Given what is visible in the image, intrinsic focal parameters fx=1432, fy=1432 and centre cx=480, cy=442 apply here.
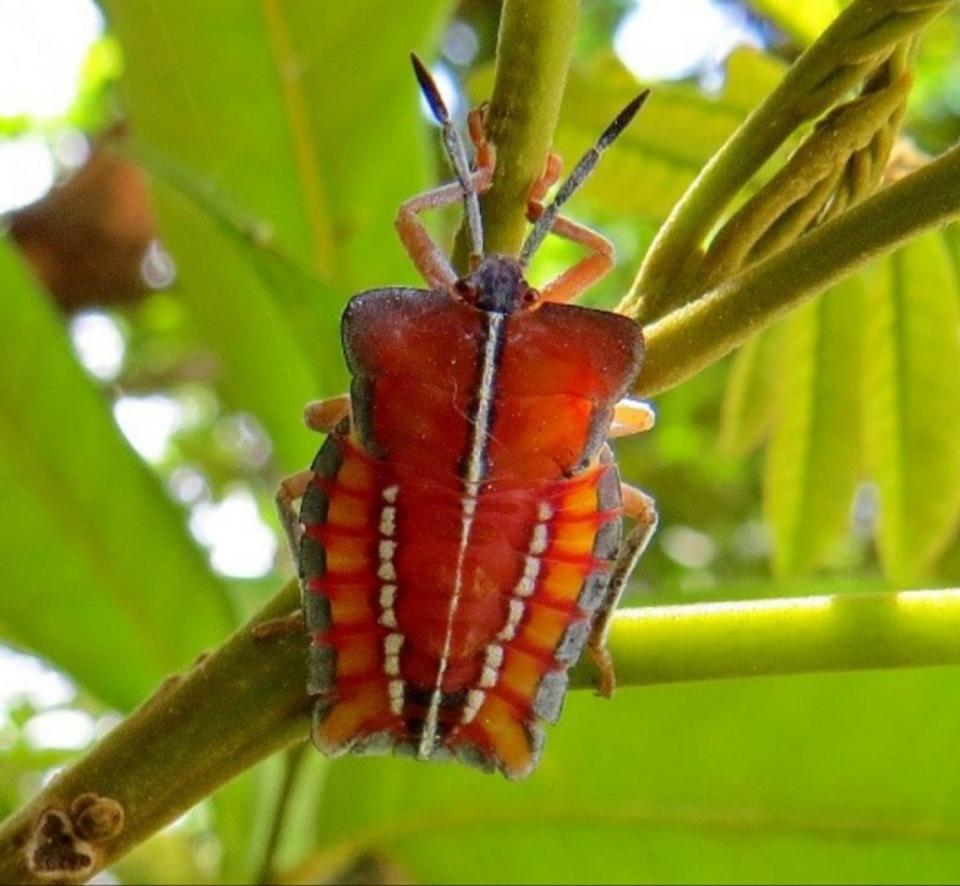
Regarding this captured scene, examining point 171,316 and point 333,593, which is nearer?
point 333,593

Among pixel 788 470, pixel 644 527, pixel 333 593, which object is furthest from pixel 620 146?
pixel 333 593

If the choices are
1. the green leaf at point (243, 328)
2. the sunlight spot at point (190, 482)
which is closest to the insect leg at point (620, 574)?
the green leaf at point (243, 328)

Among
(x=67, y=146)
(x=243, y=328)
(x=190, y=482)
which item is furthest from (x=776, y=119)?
(x=190, y=482)

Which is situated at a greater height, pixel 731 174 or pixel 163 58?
pixel 163 58

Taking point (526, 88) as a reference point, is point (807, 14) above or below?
above

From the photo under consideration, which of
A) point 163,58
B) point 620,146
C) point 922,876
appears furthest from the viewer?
point 163,58

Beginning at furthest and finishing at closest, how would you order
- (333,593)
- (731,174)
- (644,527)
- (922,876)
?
(922,876) → (644,527) → (333,593) → (731,174)

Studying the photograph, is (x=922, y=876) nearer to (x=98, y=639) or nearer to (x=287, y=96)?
(x=98, y=639)

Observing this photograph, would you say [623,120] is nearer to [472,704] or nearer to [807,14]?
[807,14]
